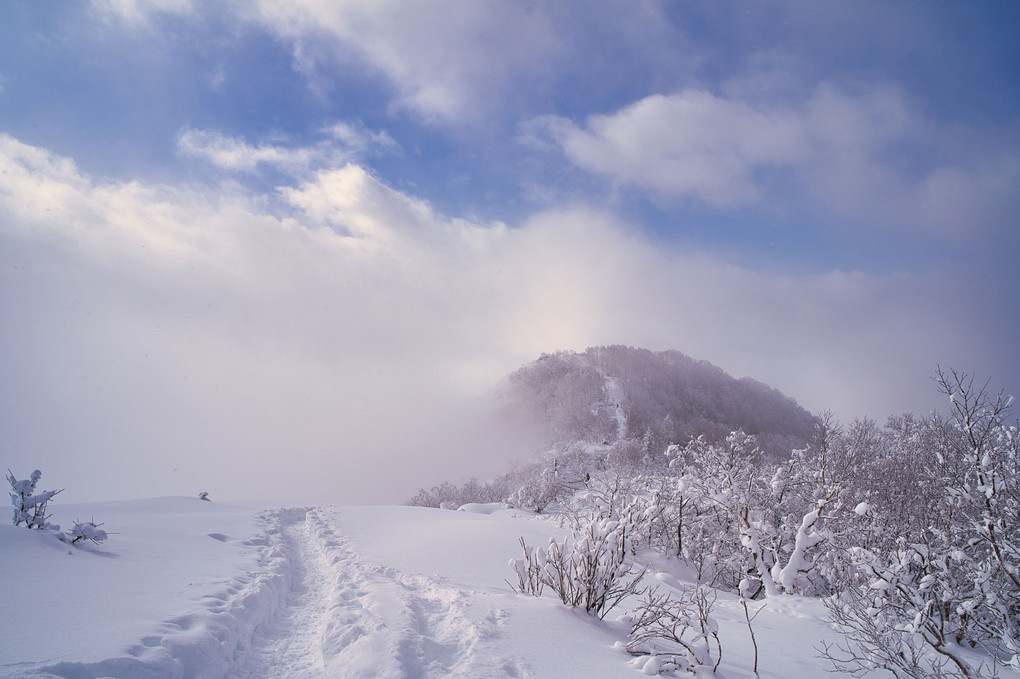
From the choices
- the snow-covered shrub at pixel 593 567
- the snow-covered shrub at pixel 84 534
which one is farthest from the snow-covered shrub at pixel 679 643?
the snow-covered shrub at pixel 84 534

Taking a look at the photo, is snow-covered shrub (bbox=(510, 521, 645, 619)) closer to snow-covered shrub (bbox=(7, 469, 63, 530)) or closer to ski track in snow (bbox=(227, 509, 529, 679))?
ski track in snow (bbox=(227, 509, 529, 679))

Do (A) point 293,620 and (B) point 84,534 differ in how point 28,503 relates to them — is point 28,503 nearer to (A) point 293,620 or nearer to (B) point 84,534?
(B) point 84,534

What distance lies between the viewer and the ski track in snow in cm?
389

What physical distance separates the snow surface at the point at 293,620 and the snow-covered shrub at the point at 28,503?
0.63 metres

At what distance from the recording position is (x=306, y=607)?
6.32m

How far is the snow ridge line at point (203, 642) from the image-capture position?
3133mm

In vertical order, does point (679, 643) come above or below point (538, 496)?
above

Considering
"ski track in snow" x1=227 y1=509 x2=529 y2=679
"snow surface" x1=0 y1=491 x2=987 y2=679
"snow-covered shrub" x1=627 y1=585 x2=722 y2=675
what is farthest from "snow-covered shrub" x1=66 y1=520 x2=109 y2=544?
"snow-covered shrub" x1=627 y1=585 x2=722 y2=675

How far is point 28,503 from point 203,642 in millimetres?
6527

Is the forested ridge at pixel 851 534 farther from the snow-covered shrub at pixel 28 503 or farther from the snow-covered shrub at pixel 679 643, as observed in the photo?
the snow-covered shrub at pixel 28 503

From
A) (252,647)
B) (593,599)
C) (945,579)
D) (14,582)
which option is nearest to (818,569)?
(945,579)

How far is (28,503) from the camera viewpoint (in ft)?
24.8

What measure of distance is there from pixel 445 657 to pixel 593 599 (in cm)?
226

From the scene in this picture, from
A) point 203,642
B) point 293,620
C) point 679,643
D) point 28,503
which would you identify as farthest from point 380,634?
point 28,503
